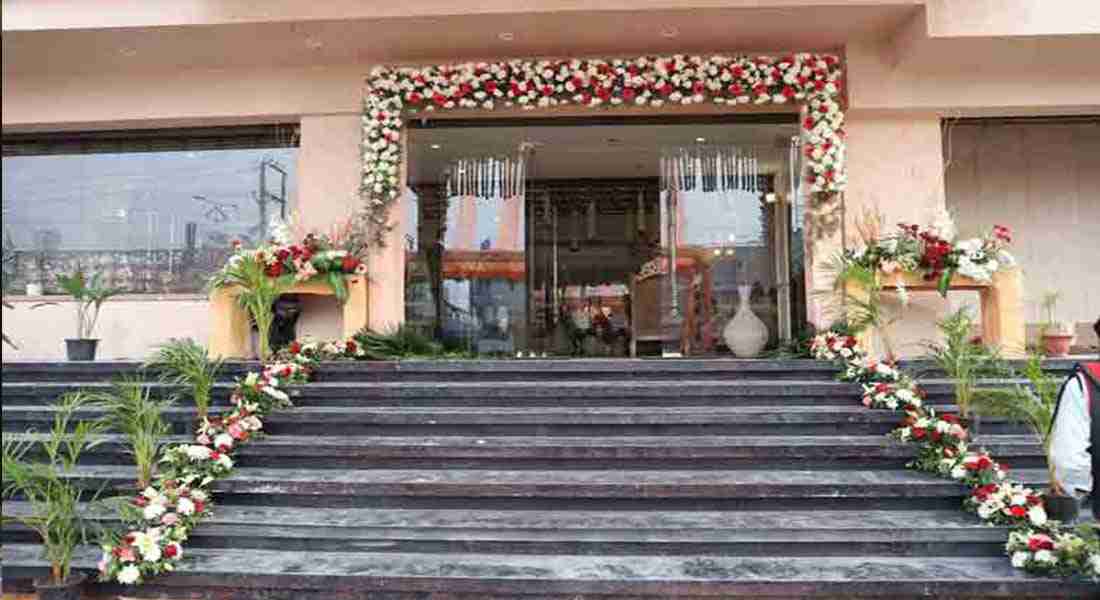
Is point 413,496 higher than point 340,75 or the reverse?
the reverse

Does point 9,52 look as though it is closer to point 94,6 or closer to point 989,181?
point 94,6

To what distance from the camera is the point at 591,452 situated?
16.6ft

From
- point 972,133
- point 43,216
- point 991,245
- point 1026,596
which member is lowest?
point 1026,596

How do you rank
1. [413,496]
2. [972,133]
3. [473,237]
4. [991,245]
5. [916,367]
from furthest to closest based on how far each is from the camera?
1. [473,237]
2. [972,133]
3. [991,245]
4. [916,367]
5. [413,496]

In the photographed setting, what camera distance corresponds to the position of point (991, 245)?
21.7 ft

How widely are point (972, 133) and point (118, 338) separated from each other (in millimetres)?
9334

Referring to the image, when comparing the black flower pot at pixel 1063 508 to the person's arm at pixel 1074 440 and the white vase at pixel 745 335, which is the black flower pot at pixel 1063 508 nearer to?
the person's arm at pixel 1074 440

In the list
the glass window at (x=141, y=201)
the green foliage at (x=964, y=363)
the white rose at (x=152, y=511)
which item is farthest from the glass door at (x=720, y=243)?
the white rose at (x=152, y=511)

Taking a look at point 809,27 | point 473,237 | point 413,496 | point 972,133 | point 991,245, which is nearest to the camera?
point 413,496

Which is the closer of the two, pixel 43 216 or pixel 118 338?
pixel 118 338

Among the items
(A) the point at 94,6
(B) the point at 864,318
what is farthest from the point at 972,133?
(A) the point at 94,6

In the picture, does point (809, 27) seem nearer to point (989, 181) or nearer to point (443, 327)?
point (989, 181)

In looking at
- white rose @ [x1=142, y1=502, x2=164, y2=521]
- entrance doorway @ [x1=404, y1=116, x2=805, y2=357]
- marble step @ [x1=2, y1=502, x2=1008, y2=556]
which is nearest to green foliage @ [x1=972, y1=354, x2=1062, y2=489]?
marble step @ [x1=2, y1=502, x2=1008, y2=556]

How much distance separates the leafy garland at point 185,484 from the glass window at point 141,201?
310 centimetres
